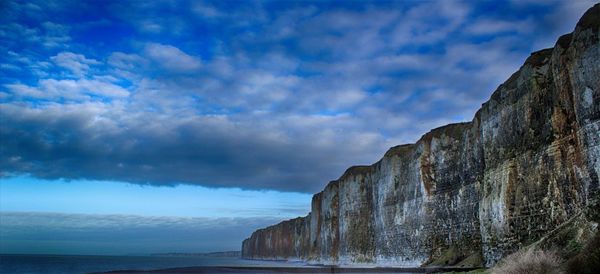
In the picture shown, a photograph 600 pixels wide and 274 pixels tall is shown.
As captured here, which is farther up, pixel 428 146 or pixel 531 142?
pixel 428 146

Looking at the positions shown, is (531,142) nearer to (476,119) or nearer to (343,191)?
(476,119)

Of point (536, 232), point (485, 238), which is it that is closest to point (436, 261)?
point (485, 238)

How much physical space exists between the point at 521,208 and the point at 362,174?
137 feet

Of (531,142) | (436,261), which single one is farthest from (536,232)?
(436,261)

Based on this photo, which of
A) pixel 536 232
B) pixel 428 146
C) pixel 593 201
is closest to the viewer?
pixel 593 201

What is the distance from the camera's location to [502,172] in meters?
32.3

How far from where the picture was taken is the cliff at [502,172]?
2339cm

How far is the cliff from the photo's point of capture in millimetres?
23391

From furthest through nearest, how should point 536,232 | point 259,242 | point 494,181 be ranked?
point 259,242 → point 494,181 → point 536,232

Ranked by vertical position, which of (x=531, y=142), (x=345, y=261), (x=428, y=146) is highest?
(x=428, y=146)

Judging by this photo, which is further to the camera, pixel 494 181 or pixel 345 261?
pixel 345 261

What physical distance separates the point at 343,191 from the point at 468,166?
127 ft

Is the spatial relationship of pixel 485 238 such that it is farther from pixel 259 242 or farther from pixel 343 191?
pixel 259 242

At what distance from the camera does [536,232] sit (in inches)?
1094
